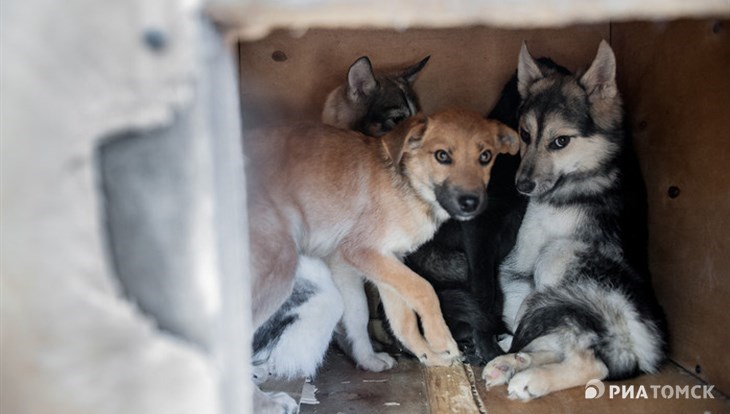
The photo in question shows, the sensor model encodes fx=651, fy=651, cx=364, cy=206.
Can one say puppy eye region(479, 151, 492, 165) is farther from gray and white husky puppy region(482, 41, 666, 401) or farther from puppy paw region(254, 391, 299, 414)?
puppy paw region(254, 391, 299, 414)

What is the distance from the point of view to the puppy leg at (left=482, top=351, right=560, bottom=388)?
10.5 feet

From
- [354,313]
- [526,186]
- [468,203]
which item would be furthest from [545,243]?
[354,313]

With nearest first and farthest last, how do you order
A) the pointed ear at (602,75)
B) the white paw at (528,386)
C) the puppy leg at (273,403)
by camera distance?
the puppy leg at (273,403), the white paw at (528,386), the pointed ear at (602,75)

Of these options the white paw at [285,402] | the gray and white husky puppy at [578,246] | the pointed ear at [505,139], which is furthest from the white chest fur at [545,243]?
the white paw at [285,402]

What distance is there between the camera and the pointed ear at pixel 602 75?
11.6 ft

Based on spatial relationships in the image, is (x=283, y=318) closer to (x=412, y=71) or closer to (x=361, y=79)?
(x=361, y=79)

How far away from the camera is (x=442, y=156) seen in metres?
3.34

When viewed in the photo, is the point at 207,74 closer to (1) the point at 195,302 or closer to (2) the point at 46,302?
(1) the point at 195,302

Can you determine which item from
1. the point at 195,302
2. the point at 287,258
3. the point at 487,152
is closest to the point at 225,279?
the point at 195,302

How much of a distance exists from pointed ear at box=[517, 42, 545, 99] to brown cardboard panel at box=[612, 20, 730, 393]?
62 cm

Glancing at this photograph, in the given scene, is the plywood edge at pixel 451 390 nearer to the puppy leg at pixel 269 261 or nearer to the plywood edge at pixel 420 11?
the puppy leg at pixel 269 261

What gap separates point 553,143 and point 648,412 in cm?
148

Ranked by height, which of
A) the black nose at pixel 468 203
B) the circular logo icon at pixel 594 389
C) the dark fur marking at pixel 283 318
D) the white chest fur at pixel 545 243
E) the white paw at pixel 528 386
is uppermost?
the black nose at pixel 468 203

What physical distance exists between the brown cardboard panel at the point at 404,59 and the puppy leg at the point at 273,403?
6.00ft
